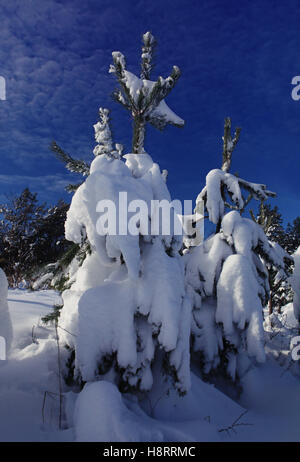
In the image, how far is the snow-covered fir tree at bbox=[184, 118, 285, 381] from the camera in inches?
198

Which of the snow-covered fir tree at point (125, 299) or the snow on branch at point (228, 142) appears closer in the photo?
the snow-covered fir tree at point (125, 299)

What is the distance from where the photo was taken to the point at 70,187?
541 cm

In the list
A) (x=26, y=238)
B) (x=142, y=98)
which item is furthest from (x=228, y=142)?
(x=26, y=238)

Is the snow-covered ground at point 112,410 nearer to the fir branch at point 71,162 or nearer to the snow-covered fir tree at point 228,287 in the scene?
the snow-covered fir tree at point 228,287

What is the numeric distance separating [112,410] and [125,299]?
1.23m

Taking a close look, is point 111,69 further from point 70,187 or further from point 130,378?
point 130,378

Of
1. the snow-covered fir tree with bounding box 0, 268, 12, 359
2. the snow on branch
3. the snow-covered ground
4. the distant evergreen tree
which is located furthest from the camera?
the distant evergreen tree

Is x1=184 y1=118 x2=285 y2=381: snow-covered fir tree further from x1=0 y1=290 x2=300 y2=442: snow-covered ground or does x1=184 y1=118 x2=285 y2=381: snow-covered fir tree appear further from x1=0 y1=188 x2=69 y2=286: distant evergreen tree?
x1=0 y1=188 x2=69 y2=286: distant evergreen tree

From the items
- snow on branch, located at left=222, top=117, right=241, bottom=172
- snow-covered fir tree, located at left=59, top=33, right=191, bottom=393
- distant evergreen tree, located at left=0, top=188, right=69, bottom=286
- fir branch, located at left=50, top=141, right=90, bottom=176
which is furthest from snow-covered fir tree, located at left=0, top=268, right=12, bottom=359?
distant evergreen tree, located at left=0, top=188, right=69, bottom=286

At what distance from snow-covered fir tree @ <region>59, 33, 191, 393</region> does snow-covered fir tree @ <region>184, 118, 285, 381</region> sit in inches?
70.8

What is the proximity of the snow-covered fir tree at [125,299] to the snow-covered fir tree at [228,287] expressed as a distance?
1799 mm

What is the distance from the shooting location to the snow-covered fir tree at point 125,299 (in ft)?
10.6

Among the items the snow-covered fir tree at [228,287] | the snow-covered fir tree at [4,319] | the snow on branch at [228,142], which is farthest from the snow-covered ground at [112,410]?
the snow on branch at [228,142]

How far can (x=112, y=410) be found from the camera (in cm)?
243
